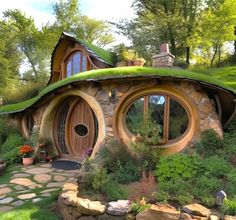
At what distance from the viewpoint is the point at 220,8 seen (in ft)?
59.5

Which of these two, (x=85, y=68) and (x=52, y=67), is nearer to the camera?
(x=85, y=68)

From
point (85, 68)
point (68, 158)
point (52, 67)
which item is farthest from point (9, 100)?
point (68, 158)

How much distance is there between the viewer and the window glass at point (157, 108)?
26.7 feet

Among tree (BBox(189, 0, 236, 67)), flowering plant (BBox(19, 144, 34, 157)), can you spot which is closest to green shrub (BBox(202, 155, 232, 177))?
flowering plant (BBox(19, 144, 34, 157))

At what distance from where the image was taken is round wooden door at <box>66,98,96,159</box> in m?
10.2

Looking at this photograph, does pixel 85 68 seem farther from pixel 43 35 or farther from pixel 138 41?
pixel 43 35

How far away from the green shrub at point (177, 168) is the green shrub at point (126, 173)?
0.51 m

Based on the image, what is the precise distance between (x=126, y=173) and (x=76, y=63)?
8.39m

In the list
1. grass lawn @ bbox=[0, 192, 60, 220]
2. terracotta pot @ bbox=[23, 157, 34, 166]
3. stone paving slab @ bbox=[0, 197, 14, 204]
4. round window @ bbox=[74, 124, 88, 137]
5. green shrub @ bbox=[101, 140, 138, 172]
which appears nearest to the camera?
grass lawn @ bbox=[0, 192, 60, 220]

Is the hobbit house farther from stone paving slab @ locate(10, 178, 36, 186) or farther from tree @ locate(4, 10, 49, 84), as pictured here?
tree @ locate(4, 10, 49, 84)

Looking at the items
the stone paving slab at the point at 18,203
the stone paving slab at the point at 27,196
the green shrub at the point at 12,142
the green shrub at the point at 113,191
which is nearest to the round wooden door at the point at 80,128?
the green shrub at the point at 12,142

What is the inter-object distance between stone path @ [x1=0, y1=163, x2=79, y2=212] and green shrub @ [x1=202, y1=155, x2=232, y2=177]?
376 centimetres

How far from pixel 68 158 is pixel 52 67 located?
20.2ft

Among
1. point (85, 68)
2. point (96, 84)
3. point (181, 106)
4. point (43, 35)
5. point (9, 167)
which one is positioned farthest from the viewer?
point (43, 35)
